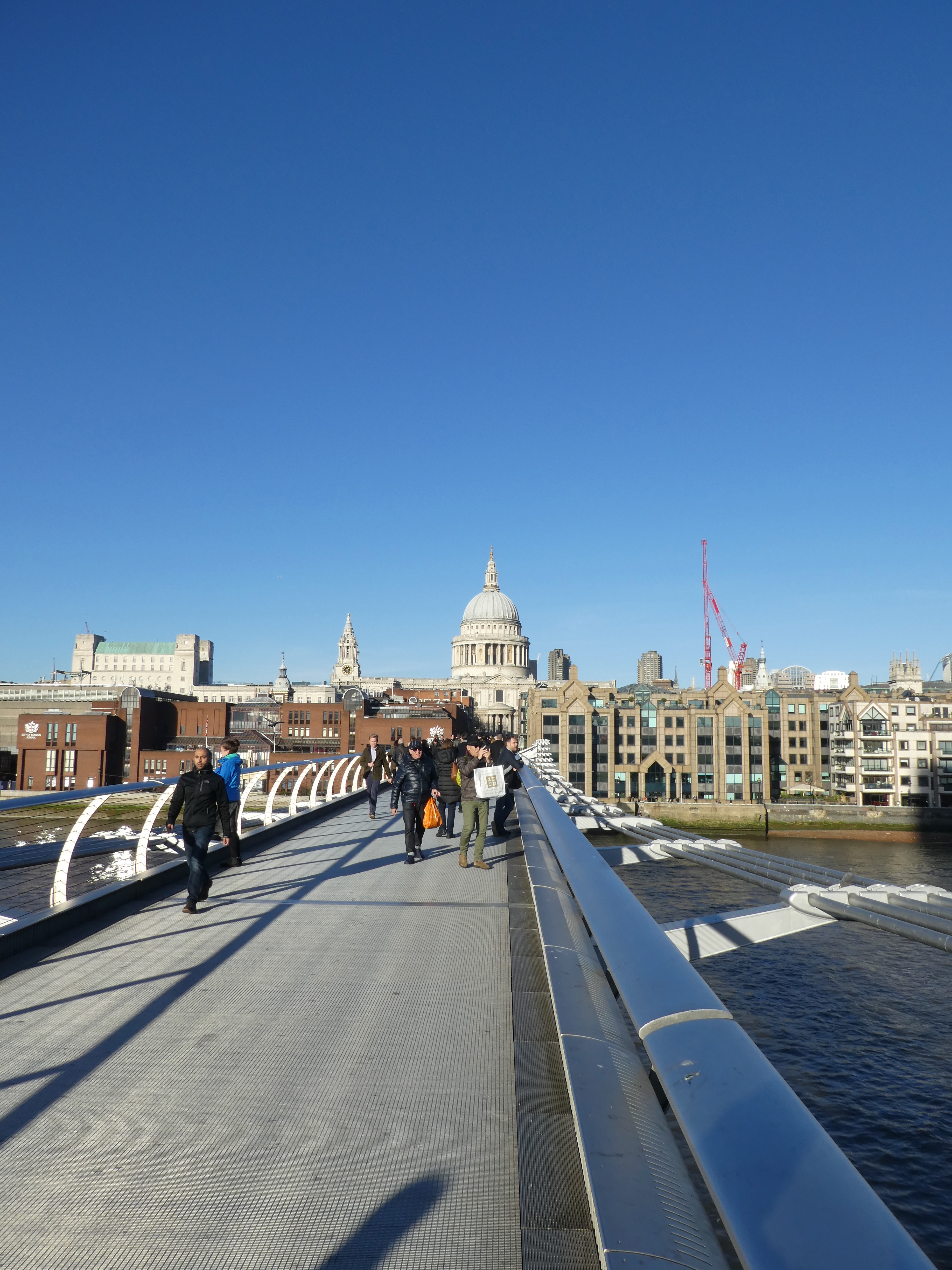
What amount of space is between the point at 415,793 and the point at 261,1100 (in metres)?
7.19

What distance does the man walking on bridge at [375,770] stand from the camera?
16578 millimetres

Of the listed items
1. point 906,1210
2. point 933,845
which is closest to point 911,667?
point 933,845

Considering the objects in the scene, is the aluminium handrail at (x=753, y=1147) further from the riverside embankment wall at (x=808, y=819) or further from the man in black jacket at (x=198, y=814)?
the riverside embankment wall at (x=808, y=819)

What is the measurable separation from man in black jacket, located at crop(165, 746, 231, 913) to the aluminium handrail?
5.68m

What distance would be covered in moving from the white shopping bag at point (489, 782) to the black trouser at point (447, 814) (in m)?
3.22

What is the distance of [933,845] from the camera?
72.2 metres

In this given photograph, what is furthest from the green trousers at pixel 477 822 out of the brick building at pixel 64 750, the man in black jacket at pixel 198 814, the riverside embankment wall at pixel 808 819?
the riverside embankment wall at pixel 808 819

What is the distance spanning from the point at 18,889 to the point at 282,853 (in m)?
3.26

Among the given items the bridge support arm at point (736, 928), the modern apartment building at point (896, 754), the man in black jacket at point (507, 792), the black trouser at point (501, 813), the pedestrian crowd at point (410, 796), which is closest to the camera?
the bridge support arm at point (736, 928)

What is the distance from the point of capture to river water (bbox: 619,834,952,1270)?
43.2 ft

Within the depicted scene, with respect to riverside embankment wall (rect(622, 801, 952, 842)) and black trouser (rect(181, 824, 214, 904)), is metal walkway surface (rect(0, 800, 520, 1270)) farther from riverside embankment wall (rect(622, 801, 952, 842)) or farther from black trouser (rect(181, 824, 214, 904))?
riverside embankment wall (rect(622, 801, 952, 842))

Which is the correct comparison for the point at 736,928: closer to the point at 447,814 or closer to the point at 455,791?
the point at 455,791

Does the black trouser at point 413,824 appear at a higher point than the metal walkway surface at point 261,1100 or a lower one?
higher

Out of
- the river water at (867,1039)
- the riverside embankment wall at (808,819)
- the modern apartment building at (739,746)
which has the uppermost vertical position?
the modern apartment building at (739,746)
